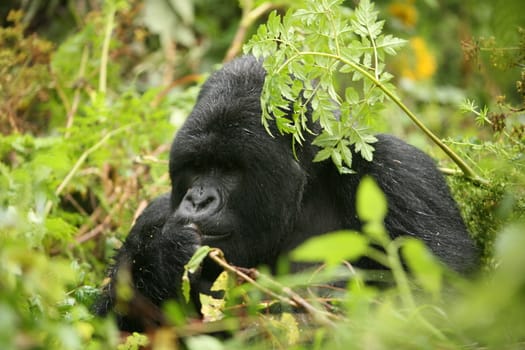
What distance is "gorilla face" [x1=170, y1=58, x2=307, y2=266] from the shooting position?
9.14 feet

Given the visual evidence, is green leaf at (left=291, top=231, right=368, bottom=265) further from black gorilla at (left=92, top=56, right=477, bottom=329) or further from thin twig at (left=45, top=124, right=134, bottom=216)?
thin twig at (left=45, top=124, right=134, bottom=216)

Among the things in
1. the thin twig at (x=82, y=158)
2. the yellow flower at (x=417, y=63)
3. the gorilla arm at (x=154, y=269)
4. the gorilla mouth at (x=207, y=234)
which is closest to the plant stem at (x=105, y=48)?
the thin twig at (x=82, y=158)

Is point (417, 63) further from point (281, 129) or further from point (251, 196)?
point (281, 129)

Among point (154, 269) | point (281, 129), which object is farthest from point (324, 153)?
point (154, 269)

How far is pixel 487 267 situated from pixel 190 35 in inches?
188

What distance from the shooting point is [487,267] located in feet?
9.16

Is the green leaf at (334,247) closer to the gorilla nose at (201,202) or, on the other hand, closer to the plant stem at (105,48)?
the gorilla nose at (201,202)

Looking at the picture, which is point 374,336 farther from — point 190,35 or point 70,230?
point 190,35

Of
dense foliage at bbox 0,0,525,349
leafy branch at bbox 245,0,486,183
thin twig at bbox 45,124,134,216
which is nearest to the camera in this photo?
dense foliage at bbox 0,0,525,349

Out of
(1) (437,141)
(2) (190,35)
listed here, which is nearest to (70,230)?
(1) (437,141)

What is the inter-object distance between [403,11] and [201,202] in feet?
16.7

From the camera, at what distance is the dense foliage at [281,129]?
1.24m

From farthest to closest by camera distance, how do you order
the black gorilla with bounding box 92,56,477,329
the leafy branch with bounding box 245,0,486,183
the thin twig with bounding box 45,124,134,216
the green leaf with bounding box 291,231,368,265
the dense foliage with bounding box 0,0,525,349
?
the thin twig with bounding box 45,124,134,216 → the black gorilla with bounding box 92,56,477,329 → the leafy branch with bounding box 245,0,486,183 → the dense foliage with bounding box 0,0,525,349 → the green leaf with bounding box 291,231,368,265

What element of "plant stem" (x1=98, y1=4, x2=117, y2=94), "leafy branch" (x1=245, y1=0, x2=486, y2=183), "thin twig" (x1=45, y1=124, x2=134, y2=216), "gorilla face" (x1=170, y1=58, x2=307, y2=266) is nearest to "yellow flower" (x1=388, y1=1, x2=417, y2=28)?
"plant stem" (x1=98, y1=4, x2=117, y2=94)
